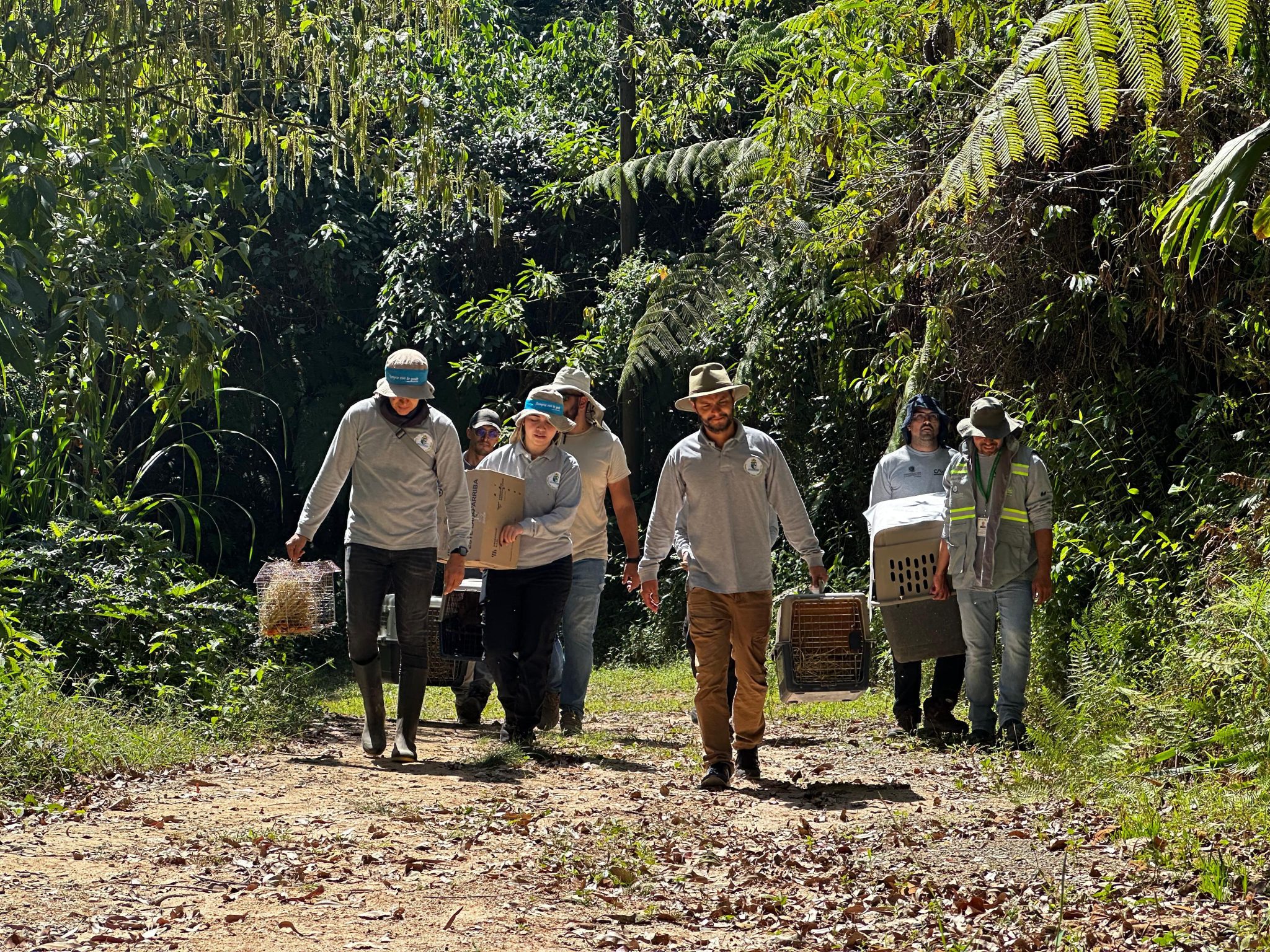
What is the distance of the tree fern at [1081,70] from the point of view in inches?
255

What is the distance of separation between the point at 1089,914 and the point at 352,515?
4.87 metres

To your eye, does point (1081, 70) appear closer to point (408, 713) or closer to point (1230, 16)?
point (1230, 16)

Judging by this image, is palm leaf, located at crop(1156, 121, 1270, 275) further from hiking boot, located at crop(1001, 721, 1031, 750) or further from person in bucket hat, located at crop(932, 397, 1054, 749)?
hiking boot, located at crop(1001, 721, 1031, 750)

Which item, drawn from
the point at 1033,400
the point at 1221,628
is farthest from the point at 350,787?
the point at 1033,400

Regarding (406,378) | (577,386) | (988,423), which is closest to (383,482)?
(406,378)

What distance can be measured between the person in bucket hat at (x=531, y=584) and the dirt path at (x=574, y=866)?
555mm

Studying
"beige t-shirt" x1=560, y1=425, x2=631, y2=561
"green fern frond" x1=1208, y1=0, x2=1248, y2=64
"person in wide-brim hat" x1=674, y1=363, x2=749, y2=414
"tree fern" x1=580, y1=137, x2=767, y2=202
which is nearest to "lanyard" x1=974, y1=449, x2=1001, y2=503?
"person in wide-brim hat" x1=674, y1=363, x2=749, y2=414

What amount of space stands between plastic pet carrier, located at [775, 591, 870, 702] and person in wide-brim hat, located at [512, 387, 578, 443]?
180cm

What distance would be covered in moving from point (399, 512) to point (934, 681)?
11.4 feet

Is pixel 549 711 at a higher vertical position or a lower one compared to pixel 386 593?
lower

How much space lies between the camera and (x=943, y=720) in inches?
384

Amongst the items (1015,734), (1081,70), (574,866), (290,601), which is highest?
(1081,70)

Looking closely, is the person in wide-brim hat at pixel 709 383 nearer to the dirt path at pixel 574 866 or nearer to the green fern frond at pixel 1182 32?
the dirt path at pixel 574 866

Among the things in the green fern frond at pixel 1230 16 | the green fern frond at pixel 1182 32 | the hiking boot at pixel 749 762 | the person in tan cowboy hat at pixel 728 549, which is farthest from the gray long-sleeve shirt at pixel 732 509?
the green fern frond at pixel 1230 16
